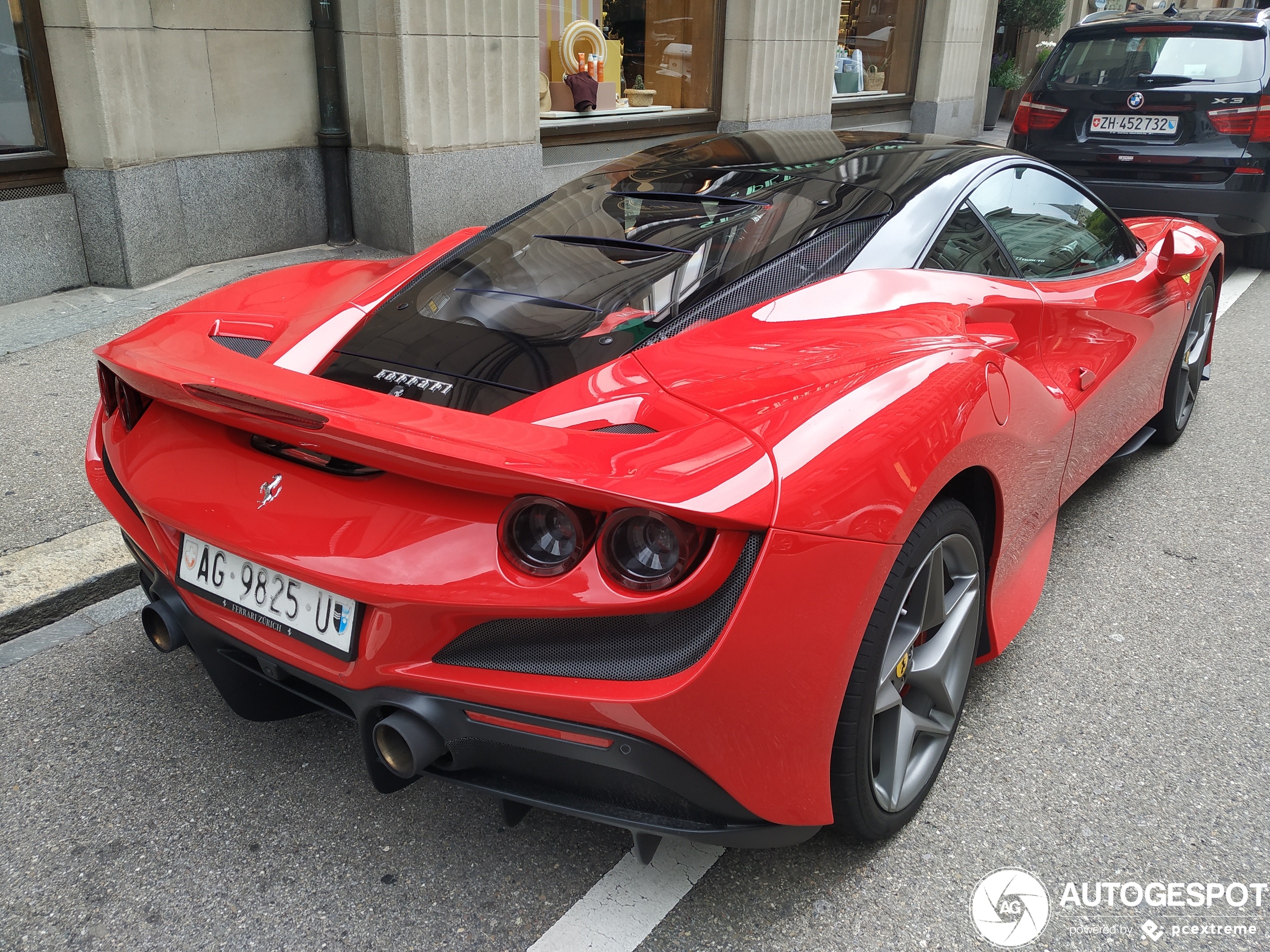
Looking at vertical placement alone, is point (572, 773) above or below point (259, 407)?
below

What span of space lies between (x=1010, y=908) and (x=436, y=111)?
6.29 m

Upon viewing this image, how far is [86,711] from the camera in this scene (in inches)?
107

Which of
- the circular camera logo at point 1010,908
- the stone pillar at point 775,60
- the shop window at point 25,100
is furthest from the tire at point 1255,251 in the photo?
the shop window at point 25,100

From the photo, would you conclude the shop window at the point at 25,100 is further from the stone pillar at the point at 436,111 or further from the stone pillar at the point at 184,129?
the stone pillar at the point at 436,111

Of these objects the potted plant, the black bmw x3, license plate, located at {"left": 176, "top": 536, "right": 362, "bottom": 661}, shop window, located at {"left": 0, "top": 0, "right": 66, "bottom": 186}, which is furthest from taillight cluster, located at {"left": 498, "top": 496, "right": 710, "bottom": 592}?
Result: the potted plant

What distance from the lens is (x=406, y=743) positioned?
1805mm

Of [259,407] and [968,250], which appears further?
[968,250]

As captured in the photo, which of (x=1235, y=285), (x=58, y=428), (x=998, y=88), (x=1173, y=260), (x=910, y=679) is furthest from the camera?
(x=998, y=88)

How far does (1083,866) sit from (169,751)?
2.08 m

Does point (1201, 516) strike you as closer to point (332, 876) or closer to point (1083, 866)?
point (1083, 866)

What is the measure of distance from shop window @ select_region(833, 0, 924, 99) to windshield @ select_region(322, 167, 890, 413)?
950 cm

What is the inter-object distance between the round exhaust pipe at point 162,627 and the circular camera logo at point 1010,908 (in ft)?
5.59

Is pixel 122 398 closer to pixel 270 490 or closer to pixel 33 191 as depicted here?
pixel 270 490
